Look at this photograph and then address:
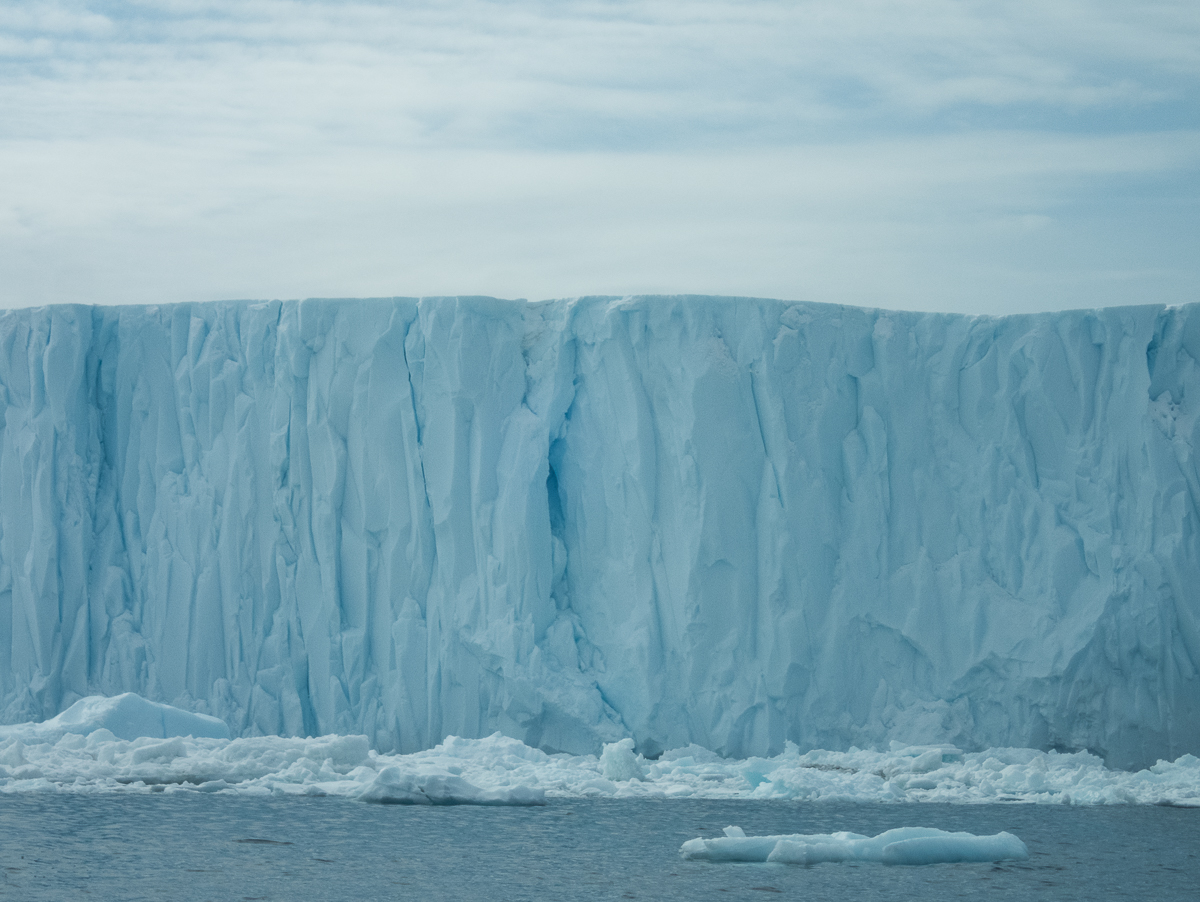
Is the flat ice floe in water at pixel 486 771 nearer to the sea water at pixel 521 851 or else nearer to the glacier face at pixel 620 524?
the sea water at pixel 521 851

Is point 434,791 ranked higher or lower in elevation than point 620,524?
A: lower

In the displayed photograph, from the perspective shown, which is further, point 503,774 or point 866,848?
point 503,774

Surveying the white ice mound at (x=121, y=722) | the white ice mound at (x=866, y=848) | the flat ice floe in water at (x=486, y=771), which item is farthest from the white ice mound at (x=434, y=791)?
the white ice mound at (x=121, y=722)

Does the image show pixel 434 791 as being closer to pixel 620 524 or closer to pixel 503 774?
pixel 503 774

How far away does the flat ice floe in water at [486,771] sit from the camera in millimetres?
9875

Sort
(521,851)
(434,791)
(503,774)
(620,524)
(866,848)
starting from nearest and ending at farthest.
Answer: (866,848) → (521,851) → (434,791) → (503,774) → (620,524)

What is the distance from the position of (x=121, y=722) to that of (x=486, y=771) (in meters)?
2.95

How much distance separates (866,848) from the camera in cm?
775

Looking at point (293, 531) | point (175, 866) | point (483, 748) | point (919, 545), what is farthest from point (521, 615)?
point (175, 866)

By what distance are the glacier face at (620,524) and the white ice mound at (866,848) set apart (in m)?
4.14

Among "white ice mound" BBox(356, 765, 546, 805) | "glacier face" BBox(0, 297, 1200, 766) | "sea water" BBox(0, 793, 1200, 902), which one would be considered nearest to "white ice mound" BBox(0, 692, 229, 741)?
"glacier face" BBox(0, 297, 1200, 766)

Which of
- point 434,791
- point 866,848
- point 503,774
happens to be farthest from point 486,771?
point 866,848

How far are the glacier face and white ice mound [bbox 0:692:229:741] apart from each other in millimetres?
1298

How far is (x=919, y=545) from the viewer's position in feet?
40.9
